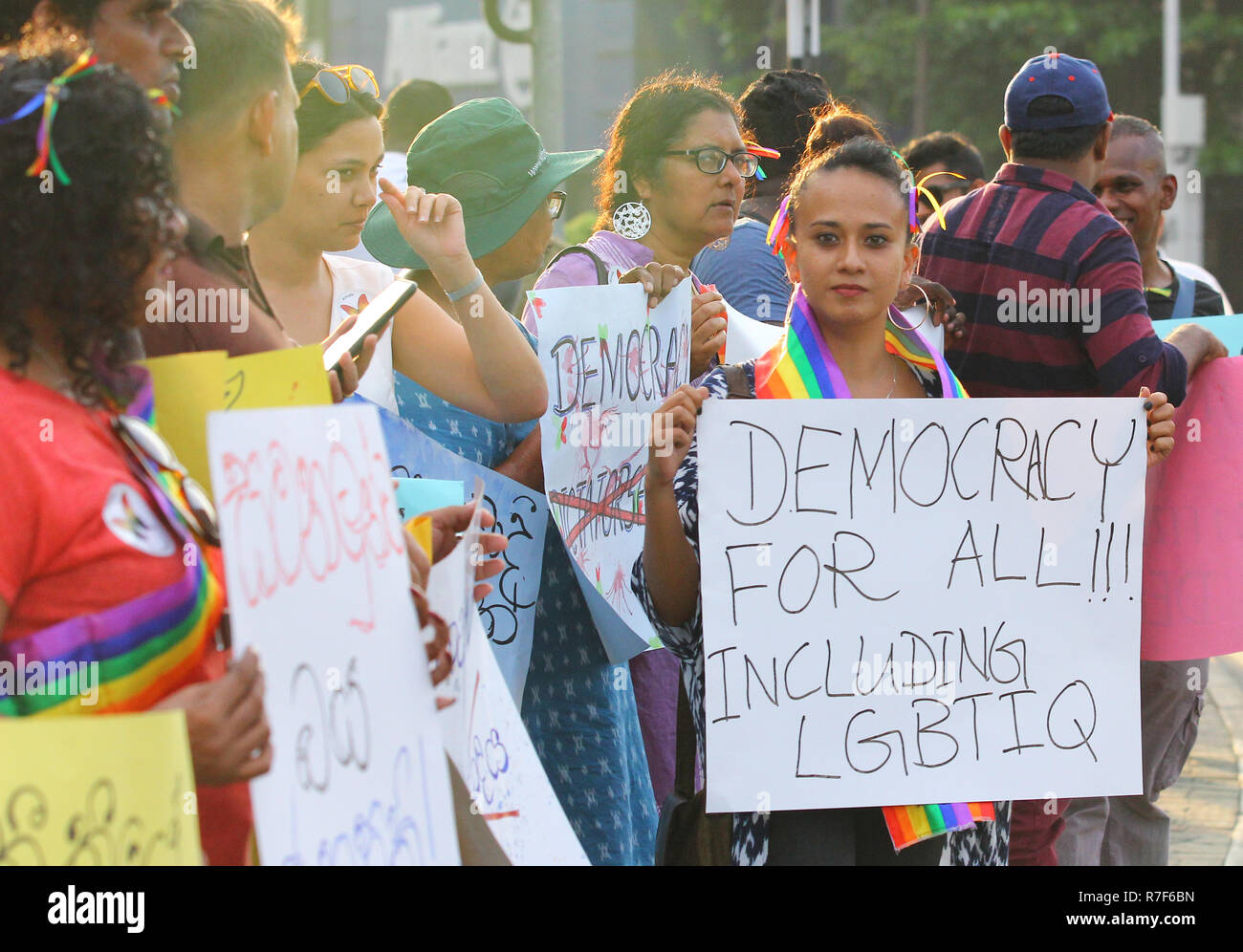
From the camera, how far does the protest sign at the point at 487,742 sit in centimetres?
206

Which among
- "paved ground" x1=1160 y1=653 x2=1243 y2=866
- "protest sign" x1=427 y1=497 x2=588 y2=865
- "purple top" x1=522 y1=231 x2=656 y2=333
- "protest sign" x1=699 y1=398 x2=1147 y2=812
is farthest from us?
"paved ground" x1=1160 y1=653 x2=1243 y2=866

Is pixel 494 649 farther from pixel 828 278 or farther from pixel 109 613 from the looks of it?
pixel 109 613

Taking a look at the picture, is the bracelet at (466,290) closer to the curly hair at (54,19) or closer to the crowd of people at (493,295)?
the crowd of people at (493,295)

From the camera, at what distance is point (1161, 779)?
395cm

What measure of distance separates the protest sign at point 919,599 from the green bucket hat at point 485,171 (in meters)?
1.14

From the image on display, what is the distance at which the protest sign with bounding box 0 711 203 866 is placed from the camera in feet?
4.84

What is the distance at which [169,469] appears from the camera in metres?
1.77

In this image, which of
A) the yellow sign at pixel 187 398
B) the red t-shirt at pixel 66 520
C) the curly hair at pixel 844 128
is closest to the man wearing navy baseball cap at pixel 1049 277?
the curly hair at pixel 844 128

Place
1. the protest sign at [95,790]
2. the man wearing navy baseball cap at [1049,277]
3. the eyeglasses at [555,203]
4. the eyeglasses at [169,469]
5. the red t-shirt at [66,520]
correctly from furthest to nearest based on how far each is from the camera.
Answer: the eyeglasses at [555,203]
the man wearing navy baseball cap at [1049,277]
the eyeglasses at [169,469]
the red t-shirt at [66,520]
the protest sign at [95,790]

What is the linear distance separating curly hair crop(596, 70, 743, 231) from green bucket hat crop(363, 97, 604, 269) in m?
0.31

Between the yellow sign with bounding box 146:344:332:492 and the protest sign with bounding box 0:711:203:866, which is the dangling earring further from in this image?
the protest sign with bounding box 0:711:203:866

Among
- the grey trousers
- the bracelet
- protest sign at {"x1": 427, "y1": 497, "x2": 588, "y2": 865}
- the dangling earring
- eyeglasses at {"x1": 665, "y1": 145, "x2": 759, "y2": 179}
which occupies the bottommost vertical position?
the grey trousers

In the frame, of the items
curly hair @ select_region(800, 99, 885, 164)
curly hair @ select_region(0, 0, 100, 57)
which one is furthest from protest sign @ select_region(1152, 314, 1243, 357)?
curly hair @ select_region(0, 0, 100, 57)

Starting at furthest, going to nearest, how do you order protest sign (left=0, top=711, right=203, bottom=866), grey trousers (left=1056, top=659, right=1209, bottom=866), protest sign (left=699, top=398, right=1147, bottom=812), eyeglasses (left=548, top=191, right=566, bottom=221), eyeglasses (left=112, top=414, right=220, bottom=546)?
grey trousers (left=1056, top=659, right=1209, bottom=866)
eyeglasses (left=548, top=191, right=566, bottom=221)
protest sign (left=699, top=398, right=1147, bottom=812)
eyeglasses (left=112, top=414, right=220, bottom=546)
protest sign (left=0, top=711, right=203, bottom=866)
